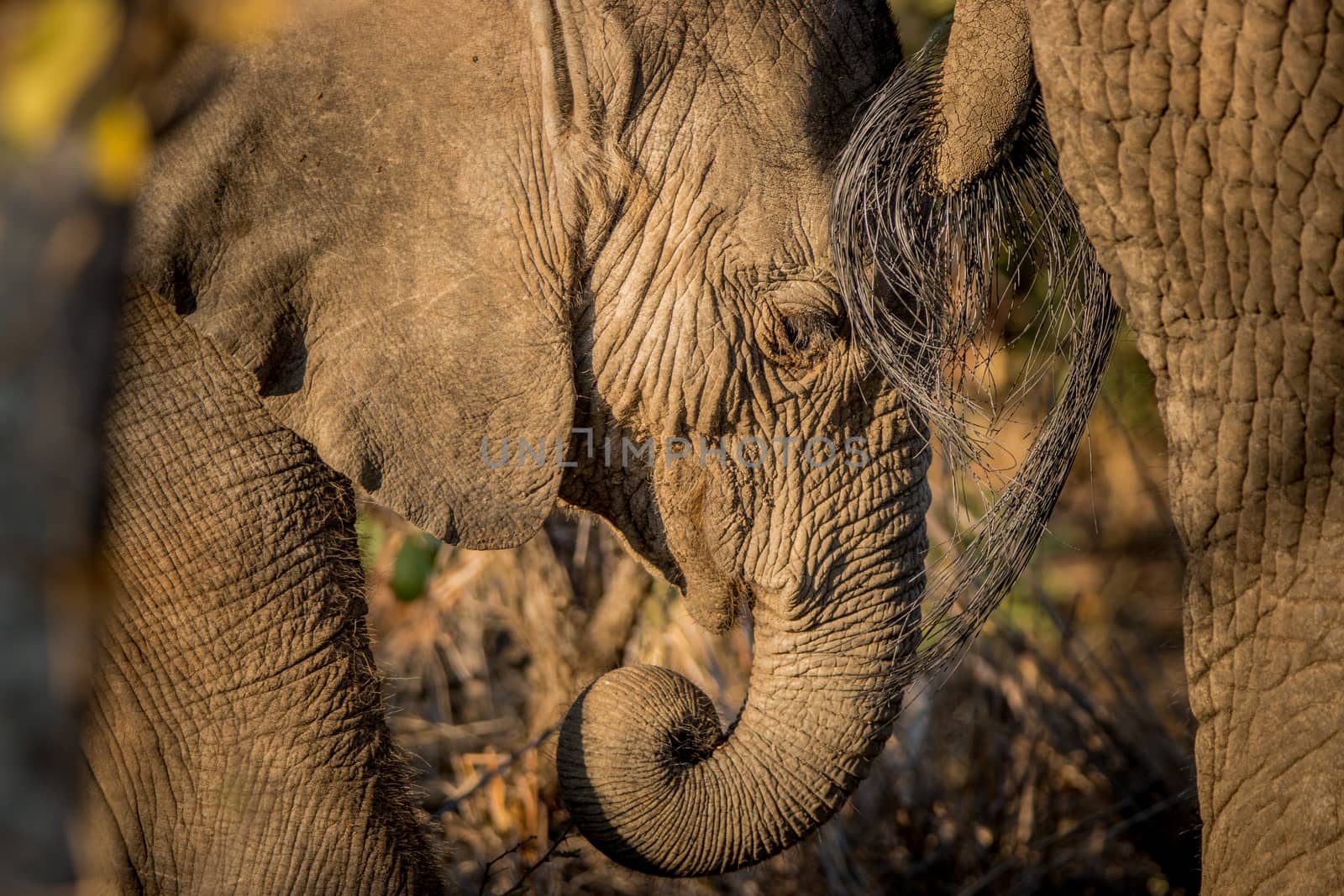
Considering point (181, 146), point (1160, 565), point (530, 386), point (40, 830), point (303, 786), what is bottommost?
point (1160, 565)

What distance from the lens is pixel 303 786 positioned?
2.60 metres

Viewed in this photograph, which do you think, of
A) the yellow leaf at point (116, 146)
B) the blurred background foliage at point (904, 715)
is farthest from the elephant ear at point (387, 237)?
the yellow leaf at point (116, 146)

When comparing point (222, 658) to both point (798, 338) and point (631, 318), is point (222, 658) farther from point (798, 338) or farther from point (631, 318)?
point (798, 338)

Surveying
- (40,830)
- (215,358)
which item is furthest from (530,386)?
(40,830)

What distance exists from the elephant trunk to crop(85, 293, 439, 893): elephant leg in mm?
463

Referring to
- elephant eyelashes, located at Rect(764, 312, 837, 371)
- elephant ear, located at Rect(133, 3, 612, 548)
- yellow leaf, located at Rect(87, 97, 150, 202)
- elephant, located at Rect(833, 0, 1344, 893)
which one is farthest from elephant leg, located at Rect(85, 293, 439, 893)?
yellow leaf, located at Rect(87, 97, 150, 202)

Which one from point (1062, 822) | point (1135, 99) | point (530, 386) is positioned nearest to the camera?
point (1135, 99)

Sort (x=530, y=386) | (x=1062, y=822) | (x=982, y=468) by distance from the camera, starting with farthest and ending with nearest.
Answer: (x=1062, y=822)
(x=982, y=468)
(x=530, y=386)

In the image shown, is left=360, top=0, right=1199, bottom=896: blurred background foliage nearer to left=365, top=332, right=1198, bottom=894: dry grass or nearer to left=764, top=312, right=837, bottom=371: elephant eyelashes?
left=365, top=332, right=1198, bottom=894: dry grass

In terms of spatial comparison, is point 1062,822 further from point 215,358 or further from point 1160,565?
point 215,358

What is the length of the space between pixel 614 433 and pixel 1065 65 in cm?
117

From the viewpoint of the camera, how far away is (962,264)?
8.35 ft

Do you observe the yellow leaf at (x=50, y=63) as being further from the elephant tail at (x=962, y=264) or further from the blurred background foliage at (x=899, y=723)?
the blurred background foliage at (x=899, y=723)

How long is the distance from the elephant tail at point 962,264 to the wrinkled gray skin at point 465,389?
9 centimetres
